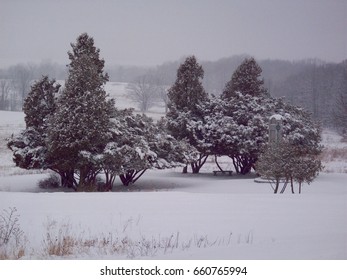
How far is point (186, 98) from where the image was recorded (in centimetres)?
2348

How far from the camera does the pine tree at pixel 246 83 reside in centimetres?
2309

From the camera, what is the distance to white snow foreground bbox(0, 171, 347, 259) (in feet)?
18.0

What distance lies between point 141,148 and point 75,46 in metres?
5.64

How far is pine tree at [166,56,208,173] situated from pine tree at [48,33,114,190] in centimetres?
→ 704

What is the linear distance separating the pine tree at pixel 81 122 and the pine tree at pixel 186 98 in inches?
277

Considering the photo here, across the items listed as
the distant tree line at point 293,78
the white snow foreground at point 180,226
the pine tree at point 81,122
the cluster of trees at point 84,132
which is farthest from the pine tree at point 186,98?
the white snow foreground at point 180,226

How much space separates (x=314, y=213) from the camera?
292 inches

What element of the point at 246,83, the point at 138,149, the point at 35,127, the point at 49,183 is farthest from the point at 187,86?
the point at 49,183

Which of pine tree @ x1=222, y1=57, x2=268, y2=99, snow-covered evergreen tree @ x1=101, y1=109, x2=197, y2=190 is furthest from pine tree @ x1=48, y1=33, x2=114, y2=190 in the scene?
pine tree @ x1=222, y1=57, x2=268, y2=99

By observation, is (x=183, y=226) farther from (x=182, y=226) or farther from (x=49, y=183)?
(x=49, y=183)

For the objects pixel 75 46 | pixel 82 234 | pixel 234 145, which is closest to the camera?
pixel 82 234

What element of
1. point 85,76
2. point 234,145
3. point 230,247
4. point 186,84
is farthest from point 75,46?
point 230,247

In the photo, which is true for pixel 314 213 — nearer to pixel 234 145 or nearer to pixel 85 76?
pixel 85 76

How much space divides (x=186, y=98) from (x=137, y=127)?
664 centimetres
